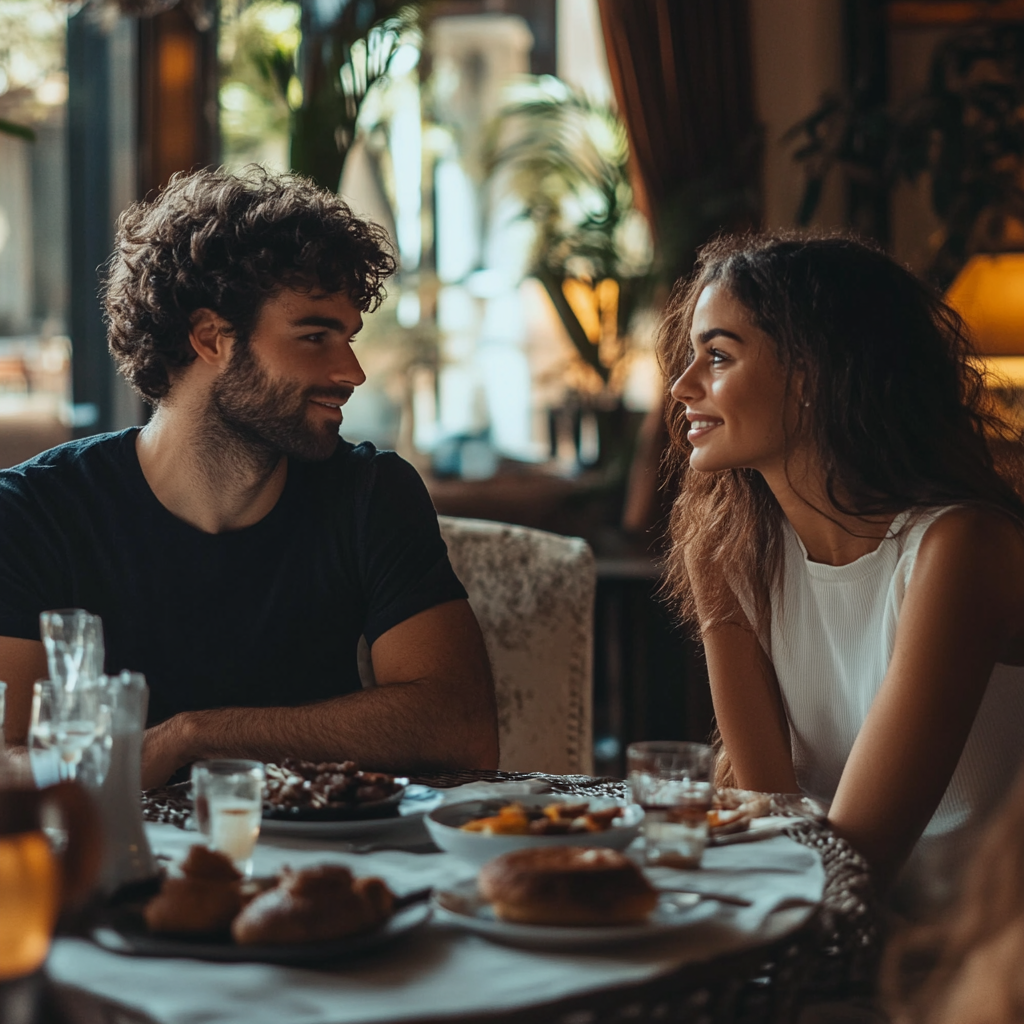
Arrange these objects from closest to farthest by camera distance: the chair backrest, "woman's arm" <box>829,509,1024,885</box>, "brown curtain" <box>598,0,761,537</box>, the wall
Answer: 1. "woman's arm" <box>829,509,1024,885</box>
2. the chair backrest
3. "brown curtain" <box>598,0,761,537</box>
4. the wall

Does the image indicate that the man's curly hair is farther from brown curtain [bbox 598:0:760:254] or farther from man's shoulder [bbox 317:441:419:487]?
brown curtain [bbox 598:0:760:254]

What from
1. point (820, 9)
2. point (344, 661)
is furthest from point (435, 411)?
point (344, 661)

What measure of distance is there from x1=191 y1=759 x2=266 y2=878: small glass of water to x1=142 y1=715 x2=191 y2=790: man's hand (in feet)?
1.62

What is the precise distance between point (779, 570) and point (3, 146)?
9.21 ft

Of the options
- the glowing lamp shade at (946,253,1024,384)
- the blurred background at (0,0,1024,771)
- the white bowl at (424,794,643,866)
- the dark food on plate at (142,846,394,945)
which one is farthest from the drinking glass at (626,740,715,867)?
the glowing lamp shade at (946,253,1024,384)

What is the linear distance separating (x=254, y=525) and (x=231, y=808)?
86 centimetres

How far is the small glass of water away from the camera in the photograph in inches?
41.8

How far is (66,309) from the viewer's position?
3.89 m

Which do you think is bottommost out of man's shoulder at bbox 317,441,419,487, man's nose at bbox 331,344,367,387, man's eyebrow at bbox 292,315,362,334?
man's shoulder at bbox 317,441,419,487

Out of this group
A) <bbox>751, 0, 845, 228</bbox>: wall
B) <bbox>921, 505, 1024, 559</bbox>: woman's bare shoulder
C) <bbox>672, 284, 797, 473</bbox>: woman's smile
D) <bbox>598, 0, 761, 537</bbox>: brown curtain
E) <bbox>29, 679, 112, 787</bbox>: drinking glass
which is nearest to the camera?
<bbox>29, 679, 112, 787</bbox>: drinking glass

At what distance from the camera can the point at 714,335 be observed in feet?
5.80

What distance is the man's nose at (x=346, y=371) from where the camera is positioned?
6.30 ft

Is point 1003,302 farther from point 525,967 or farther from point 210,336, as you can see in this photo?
point 525,967

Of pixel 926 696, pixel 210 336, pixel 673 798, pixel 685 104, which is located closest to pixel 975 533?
pixel 926 696
